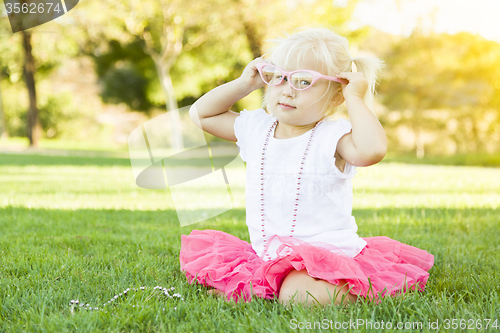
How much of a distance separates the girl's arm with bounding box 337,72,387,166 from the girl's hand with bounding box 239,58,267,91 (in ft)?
1.33

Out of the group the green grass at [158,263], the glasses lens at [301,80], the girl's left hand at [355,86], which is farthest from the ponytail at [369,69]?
the green grass at [158,263]

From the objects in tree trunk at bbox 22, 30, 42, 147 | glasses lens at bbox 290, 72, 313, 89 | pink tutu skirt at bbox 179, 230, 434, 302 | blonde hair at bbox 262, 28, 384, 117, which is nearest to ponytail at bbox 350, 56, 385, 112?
blonde hair at bbox 262, 28, 384, 117

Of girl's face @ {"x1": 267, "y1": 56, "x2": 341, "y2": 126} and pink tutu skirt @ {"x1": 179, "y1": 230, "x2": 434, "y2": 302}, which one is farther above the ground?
girl's face @ {"x1": 267, "y1": 56, "x2": 341, "y2": 126}

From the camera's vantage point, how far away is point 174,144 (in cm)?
261

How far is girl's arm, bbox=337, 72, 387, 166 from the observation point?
1.73m

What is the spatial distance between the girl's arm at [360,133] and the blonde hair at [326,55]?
79mm

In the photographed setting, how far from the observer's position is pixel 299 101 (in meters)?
1.91

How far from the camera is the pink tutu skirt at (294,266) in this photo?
1.78 metres

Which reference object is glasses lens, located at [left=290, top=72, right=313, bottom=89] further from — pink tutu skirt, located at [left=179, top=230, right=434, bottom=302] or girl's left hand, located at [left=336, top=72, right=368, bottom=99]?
pink tutu skirt, located at [left=179, top=230, right=434, bottom=302]

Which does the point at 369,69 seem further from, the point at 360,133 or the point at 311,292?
the point at 311,292

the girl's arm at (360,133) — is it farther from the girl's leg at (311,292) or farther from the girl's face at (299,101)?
the girl's leg at (311,292)

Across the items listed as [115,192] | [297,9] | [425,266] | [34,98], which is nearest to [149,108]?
[34,98]

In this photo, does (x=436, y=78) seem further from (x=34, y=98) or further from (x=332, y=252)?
(x=332, y=252)

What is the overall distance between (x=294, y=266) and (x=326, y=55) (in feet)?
2.81
